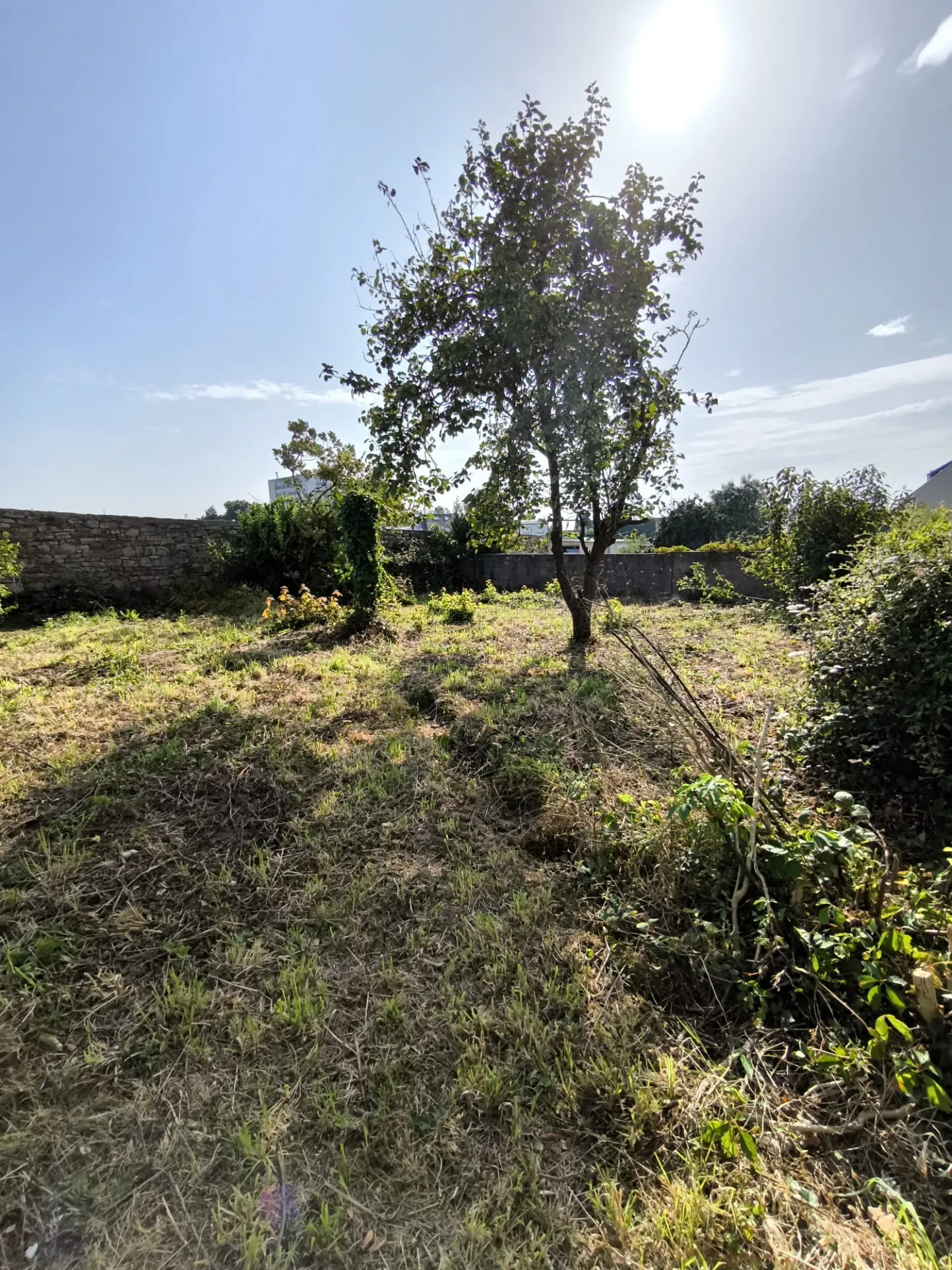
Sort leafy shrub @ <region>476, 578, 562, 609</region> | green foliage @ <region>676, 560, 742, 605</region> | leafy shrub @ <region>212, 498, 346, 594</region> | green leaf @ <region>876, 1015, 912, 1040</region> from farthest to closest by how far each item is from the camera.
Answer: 1. leafy shrub @ <region>476, 578, 562, 609</region>
2. leafy shrub @ <region>212, 498, 346, 594</region>
3. green foliage @ <region>676, 560, 742, 605</region>
4. green leaf @ <region>876, 1015, 912, 1040</region>

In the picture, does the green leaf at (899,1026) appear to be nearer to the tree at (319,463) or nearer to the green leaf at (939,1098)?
the green leaf at (939,1098)

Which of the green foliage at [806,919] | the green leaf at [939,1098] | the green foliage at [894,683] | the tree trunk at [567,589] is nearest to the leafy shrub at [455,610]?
the tree trunk at [567,589]

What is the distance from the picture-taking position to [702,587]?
9578 mm

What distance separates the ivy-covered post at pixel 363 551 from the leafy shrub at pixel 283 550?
2.89 metres

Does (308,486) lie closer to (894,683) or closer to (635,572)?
(635,572)

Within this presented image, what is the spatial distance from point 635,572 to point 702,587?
5.45 feet

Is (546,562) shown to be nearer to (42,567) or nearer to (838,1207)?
(42,567)

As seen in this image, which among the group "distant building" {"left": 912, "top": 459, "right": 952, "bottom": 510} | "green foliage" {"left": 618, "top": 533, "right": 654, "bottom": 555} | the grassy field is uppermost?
"distant building" {"left": 912, "top": 459, "right": 952, "bottom": 510}

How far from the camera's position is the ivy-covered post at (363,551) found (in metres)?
6.27

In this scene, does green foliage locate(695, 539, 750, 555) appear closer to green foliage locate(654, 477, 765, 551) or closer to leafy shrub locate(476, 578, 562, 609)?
leafy shrub locate(476, 578, 562, 609)

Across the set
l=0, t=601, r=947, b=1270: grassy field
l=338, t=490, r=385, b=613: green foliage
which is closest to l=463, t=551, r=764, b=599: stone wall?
l=338, t=490, r=385, b=613: green foliage

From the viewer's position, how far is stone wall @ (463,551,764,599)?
10.5m

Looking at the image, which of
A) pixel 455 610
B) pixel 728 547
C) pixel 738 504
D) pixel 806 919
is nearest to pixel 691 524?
pixel 738 504

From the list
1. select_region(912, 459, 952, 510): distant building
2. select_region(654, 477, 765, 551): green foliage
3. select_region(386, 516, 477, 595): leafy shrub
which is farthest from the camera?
select_region(654, 477, 765, 551): green foliage
